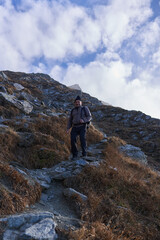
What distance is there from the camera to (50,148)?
7.96 metres

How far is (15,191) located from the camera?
4121 mm

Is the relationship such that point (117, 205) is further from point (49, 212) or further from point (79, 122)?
point (79, 122)

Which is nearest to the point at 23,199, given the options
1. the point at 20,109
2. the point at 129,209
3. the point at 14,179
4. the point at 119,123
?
the point at 14,179

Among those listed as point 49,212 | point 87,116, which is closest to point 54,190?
point 49,212

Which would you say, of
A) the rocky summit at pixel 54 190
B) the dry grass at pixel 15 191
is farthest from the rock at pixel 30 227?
the dry grass at pixel 15 191

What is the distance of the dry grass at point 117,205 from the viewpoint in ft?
11.5

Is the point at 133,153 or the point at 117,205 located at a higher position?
the point at 133,153

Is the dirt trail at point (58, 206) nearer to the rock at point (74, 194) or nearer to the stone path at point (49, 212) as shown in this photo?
the stone path at point (49, 212)

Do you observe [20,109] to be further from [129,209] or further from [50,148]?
[129,209]

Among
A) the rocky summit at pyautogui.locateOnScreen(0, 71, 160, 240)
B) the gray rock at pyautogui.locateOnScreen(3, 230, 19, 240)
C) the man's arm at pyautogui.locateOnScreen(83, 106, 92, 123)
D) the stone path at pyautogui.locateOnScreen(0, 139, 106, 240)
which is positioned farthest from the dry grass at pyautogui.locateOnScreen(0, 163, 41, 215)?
the man's arm at pyautogui.locateOnScreen(83, 106, 92, 123)

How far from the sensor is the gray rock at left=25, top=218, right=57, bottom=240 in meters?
2.57

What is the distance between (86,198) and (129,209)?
3.98 feet

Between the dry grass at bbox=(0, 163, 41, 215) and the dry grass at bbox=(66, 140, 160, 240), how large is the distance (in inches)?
53.7

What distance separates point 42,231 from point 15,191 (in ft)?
5.81
